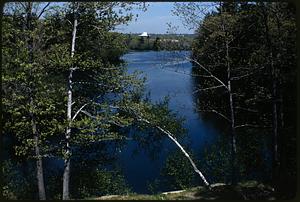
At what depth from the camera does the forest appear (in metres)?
8.73

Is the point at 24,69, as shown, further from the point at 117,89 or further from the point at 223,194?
the point at 223,194

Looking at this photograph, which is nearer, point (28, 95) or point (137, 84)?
point (28, 95)

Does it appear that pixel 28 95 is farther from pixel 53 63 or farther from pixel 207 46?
pixel 207 46

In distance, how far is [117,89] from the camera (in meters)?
11.5

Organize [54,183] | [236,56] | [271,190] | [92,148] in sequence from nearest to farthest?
[271,190] → [236,56] → [54,183] → [92,148]

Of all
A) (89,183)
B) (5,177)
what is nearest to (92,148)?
(89,183)

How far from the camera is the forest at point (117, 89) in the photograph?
8727 mm

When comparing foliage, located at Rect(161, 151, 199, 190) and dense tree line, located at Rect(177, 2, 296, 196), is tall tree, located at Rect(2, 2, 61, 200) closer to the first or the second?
dense tree line, located at Rect(177, 2, 296, 196)

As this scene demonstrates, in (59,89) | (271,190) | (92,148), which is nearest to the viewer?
(271,190)

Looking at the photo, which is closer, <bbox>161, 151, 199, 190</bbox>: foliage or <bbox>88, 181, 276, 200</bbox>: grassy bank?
<bbox>88, 181, 276, 200</bbox>: grassy bank

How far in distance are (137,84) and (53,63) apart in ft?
7.66

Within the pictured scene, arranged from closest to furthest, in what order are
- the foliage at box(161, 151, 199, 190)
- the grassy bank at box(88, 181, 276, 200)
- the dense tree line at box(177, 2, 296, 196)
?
the dense tree line at box(177, 2, 296, 196), the grassy bank at box(88, 181, 276, 200), the foliage at box(161, 151, 199, 190)

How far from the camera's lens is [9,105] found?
9.99m

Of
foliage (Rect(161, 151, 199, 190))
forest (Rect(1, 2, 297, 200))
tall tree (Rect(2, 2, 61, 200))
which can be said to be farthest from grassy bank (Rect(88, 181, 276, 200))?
foliage (Rect(161, 151, 199, 190))
